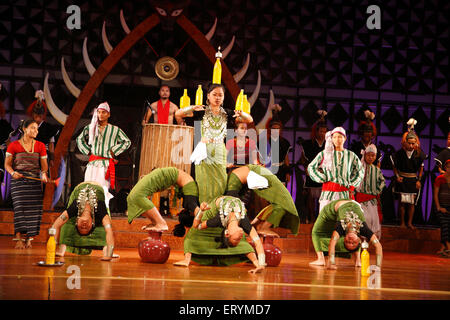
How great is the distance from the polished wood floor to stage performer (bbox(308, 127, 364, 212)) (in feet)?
2.46

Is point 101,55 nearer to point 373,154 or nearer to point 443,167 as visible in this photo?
point 373,154

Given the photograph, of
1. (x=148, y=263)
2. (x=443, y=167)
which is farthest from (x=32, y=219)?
(x=443, y=167)

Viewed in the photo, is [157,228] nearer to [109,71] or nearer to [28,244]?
[28,244]

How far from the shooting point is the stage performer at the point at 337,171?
20.2 ft

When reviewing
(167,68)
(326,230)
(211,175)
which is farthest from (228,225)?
(167,68)

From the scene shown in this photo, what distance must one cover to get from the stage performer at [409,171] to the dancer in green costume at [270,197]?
3451 millimetres

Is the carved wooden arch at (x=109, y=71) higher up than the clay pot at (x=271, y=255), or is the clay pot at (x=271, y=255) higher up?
the carved wooden arch at (x=109, y=71)

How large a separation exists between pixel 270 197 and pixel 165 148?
2.50 m

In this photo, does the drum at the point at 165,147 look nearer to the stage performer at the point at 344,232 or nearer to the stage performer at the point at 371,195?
the stage performer at the point at 371,195

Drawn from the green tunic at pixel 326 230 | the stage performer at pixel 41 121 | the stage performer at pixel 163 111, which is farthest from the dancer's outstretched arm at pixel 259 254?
the stage performer at pixel 41 121

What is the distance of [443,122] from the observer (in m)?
9.91

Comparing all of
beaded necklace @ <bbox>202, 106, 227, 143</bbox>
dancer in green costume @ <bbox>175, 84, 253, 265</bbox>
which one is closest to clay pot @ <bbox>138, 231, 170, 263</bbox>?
dancer in green costume @ <bbox>175, 84, 253, 265</bbox>

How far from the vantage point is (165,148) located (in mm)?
7793
